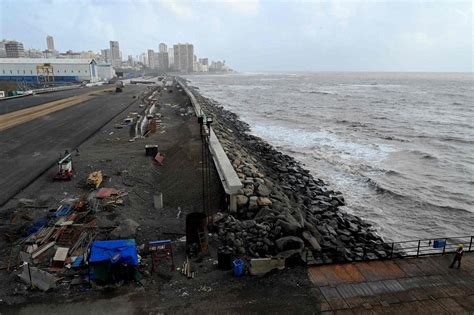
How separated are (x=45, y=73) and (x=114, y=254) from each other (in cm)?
9401

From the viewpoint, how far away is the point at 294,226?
13.4m

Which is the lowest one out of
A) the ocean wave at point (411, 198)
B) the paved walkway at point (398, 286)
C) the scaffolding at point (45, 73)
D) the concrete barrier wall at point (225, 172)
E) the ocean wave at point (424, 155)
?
the ocean wave at point (411, 198)

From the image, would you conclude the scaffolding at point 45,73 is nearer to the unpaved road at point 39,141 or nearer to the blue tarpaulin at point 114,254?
the unpaved road at point 39,141

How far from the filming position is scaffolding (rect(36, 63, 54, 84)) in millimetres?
86119

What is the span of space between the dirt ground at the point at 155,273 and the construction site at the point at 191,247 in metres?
0.04

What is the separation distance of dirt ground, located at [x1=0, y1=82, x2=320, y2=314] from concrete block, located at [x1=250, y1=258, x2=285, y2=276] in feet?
0.69

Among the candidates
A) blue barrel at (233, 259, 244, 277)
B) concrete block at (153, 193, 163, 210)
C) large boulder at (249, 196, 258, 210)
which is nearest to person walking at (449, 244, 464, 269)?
blue barrel at (233, 259, 244, 277)

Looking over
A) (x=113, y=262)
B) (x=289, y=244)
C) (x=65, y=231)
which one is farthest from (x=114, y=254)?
(x=289, y=244)

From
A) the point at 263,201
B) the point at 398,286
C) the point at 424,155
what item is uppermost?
the point at 263,201

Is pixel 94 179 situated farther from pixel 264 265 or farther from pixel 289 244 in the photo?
pixel 264 265

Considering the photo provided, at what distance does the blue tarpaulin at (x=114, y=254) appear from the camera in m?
9.94

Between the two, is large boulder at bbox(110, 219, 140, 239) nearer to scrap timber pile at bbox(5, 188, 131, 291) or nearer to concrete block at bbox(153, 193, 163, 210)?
scrap timber pile at bbox(5, 188, 131, 291)

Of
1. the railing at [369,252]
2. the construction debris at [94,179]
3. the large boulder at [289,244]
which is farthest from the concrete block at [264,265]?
the construction debris at [94,179]

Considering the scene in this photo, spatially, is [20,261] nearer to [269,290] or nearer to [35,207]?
[35,207]
